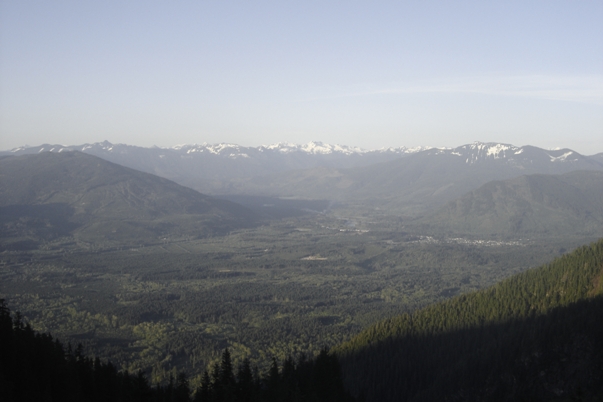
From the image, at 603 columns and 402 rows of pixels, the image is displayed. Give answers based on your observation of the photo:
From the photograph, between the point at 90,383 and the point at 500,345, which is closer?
the point at 90,383

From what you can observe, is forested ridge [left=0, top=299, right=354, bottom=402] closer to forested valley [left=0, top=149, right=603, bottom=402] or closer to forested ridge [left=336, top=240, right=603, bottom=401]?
forested valley [left=0, top=149, right=603, bottom=402]

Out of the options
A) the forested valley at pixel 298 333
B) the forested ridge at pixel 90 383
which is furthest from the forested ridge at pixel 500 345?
the forested ridge at pixel 90 383

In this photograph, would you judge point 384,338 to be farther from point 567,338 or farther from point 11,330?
point 11,330

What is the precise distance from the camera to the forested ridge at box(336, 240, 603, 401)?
67688 millimetres

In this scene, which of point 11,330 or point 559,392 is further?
point 559,392

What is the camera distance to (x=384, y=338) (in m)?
93.8

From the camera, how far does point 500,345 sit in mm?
79375

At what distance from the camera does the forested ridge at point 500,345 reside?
67688 millimetres

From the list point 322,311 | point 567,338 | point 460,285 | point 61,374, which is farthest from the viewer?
point 460,285

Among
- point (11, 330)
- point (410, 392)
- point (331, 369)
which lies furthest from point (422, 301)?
point (11, 330)

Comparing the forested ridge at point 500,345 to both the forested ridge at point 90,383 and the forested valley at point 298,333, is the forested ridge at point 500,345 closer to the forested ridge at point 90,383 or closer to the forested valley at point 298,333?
the forested valley at point 298,333

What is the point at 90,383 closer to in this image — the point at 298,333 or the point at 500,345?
the point at 500,345

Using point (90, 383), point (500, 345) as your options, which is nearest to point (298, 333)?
point (500, 345)

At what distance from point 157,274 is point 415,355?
11006 cm
